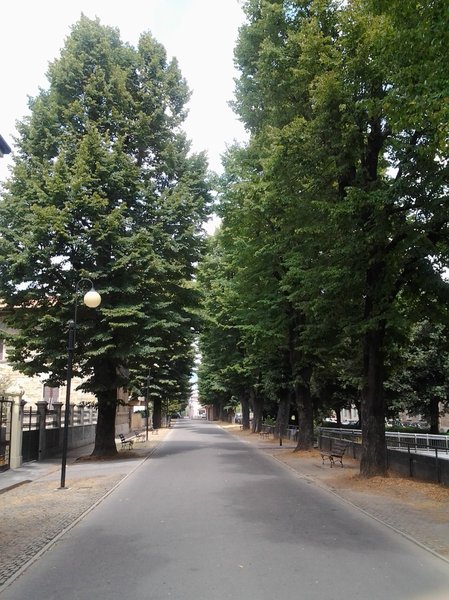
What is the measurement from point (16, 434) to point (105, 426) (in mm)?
5288

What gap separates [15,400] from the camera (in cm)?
2011

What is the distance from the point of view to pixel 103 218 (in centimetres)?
2277

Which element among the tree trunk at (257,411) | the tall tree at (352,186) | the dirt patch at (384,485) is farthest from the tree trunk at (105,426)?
the tree trunk at (257,411)

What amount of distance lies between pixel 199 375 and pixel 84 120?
6031cm

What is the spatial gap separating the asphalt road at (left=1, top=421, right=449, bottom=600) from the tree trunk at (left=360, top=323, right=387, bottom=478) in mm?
3513

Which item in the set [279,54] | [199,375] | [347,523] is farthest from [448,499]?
[199,375]

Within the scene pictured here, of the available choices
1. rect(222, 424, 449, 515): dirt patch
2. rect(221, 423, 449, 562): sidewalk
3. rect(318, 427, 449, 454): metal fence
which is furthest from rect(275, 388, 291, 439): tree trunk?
rect(221, 423, 449, 562): sidewalk

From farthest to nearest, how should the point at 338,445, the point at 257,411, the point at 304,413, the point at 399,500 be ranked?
the point at 257,411 → the point at 304,413 → the point at 338,445 → the point at 399,500

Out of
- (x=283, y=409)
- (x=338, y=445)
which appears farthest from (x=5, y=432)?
(x=283, y=409)

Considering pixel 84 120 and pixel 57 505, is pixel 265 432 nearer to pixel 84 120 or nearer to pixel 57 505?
pixel 84 120

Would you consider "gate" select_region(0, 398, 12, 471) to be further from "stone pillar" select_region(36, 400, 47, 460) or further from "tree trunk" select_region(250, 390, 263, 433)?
"tree trunk" select_region(250, 390, 263, 433)

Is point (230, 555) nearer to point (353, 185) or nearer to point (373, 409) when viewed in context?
point (373, 409)

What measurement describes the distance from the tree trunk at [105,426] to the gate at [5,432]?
5.37 metres

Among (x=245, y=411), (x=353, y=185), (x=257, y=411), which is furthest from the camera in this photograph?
(x=245, y=411)
